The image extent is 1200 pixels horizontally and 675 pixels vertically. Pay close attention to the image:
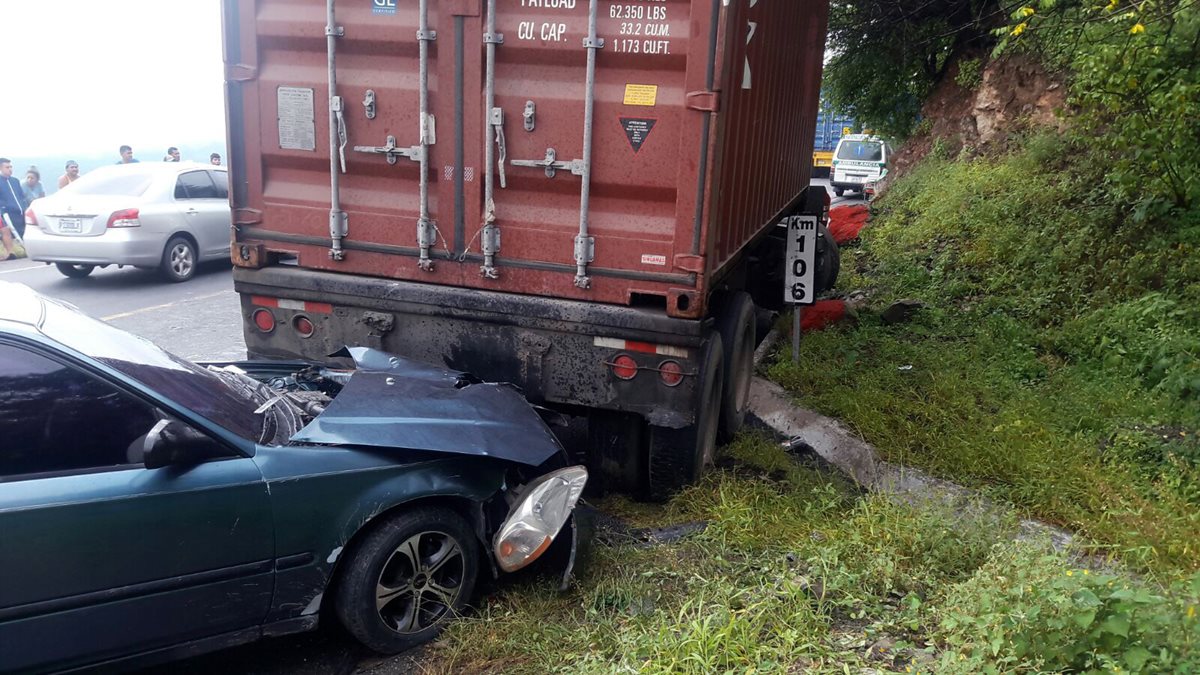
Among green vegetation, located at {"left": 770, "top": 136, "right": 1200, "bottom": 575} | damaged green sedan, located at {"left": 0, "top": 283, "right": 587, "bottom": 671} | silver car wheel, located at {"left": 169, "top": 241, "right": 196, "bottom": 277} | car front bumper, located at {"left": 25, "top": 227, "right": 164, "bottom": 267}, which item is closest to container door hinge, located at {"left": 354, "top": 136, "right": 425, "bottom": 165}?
damaged green sedan, located at {"left": 0, "top": 283, "right": 587, "bottom": 671}

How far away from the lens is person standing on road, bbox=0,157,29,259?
45.4ft

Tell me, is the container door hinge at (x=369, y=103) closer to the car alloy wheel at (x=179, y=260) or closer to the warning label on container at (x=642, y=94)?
the warning label on container at (x=642, y=94)

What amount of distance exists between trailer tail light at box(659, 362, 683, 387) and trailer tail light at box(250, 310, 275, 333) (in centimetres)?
231

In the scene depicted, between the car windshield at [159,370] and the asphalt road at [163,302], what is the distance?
425cm

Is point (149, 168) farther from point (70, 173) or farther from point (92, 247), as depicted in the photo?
point (70, 173)

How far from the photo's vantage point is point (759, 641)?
→ 10.4ft

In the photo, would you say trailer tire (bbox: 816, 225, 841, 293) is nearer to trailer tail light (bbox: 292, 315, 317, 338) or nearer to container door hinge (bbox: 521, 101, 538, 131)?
container door hinge (bbox: 521, 101, 538, 131)

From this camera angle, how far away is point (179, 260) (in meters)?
11.4

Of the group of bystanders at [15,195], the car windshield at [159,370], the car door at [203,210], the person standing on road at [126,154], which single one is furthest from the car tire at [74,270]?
the car windshield at [159,370]

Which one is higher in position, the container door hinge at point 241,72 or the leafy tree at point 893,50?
the leafy tree at point 893,50

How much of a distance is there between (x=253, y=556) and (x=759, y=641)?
1.86 metres

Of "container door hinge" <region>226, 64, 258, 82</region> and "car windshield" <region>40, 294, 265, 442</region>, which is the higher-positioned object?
"container door hinge" <region>226, 64, 258, 82</region>

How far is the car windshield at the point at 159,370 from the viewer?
3.05m

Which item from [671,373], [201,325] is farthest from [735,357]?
[201,325]
